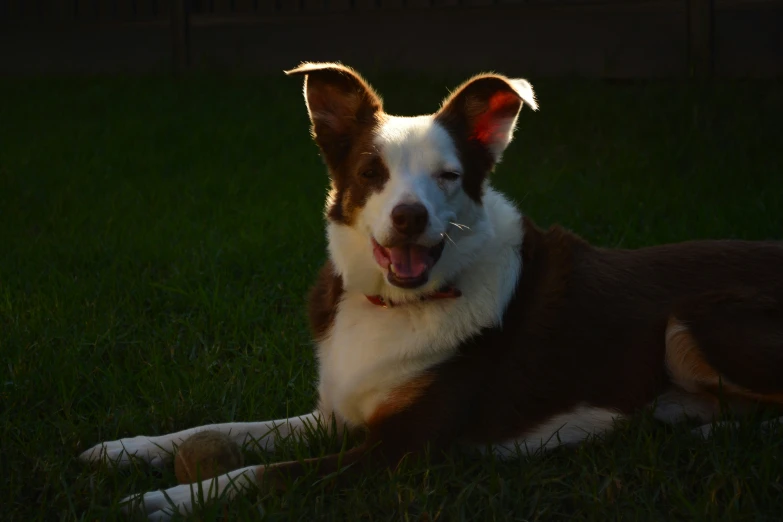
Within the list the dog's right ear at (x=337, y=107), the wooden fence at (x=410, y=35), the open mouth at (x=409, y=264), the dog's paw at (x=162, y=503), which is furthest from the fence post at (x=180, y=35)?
the dog's paw at (x=162, y=503)

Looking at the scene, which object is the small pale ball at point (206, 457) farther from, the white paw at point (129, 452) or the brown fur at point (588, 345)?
the brown fur at point (588, 345)

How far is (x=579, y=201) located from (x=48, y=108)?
6.12 m

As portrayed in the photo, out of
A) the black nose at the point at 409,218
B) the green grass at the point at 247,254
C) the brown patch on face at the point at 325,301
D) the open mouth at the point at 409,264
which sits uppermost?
the black nose at the point at 409,218

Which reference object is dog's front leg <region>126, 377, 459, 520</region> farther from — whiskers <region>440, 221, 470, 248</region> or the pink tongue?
whiskers <region>440, 221, 470, 248</region>

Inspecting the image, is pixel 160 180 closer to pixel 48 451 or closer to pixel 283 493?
pixel 48 451

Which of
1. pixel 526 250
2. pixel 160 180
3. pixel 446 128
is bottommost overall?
pixel 160 180

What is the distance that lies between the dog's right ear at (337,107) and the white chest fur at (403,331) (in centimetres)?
58

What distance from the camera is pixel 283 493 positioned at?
3145 millimetres

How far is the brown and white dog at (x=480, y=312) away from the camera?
3.45m

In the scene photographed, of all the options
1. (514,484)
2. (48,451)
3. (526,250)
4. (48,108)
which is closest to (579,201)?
(526,250)

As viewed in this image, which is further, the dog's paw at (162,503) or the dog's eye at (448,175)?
the dog's eye at (448,175)

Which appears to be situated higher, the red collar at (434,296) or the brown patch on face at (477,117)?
the brown patch on face at (477,117)

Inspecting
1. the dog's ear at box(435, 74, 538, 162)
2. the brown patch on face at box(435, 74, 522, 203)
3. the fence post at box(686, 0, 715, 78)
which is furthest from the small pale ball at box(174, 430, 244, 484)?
the fence post at box(686, 0, 715, 78)

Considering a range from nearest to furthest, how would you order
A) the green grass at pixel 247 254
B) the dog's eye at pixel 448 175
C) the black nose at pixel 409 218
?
the green grass at pixel 247 254
the black nose at pixel 409 218
the dog's eye at pixel 448 175
